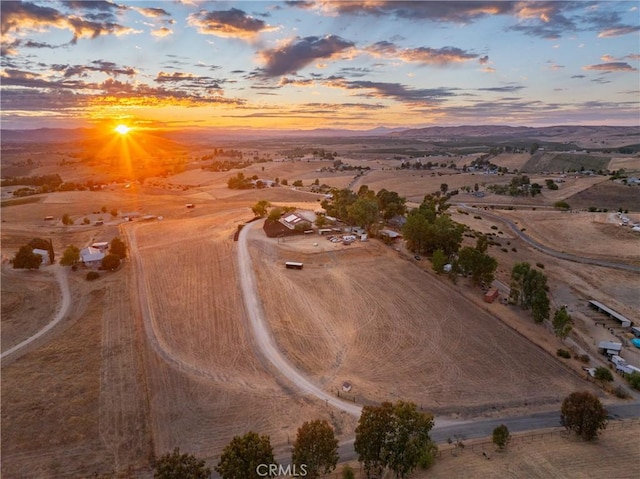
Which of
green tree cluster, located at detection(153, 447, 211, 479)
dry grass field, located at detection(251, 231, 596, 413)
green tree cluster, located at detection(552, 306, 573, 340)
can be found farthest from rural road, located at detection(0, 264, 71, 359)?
green tree cluster, located at detection(552, 306, 573, 340)

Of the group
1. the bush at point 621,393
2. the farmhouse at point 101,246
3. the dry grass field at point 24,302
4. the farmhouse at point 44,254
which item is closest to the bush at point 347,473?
the bush at point 621,393

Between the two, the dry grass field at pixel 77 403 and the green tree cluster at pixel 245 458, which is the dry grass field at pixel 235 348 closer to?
the dry grass field at pixel 77 403

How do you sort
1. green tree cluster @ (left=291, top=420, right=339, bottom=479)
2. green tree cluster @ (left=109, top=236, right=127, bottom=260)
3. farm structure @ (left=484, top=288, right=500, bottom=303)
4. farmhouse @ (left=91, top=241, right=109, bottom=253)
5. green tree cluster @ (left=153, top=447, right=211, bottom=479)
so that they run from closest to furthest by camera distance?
green tree cluster @ (left=153, top=447, right=211, bottom=479) → green tree cluster @ (left=291, top=420, right=339, bottom=479) → farm structure @ (left=484, top=288, right=500, bottom=303) → green tree cluster @ (left=109, top=236, right=127, bottom=260) → farmhouse @ (left=91, top=241, right=109, bottom=253)

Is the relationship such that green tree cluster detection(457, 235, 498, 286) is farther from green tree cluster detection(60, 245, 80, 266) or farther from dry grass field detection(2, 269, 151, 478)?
green tree cluster detection(60, 245, 80, 266)

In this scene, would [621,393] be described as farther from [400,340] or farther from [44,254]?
[44,254]

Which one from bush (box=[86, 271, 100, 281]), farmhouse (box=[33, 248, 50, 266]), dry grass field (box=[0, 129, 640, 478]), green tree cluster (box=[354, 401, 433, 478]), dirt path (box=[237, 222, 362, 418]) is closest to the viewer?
green tree cluster (box=[354, 401, 433, 478])

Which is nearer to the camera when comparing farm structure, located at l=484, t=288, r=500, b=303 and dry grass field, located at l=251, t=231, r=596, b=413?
dry grass field, located at l=251, t=231, r=596, b=413
